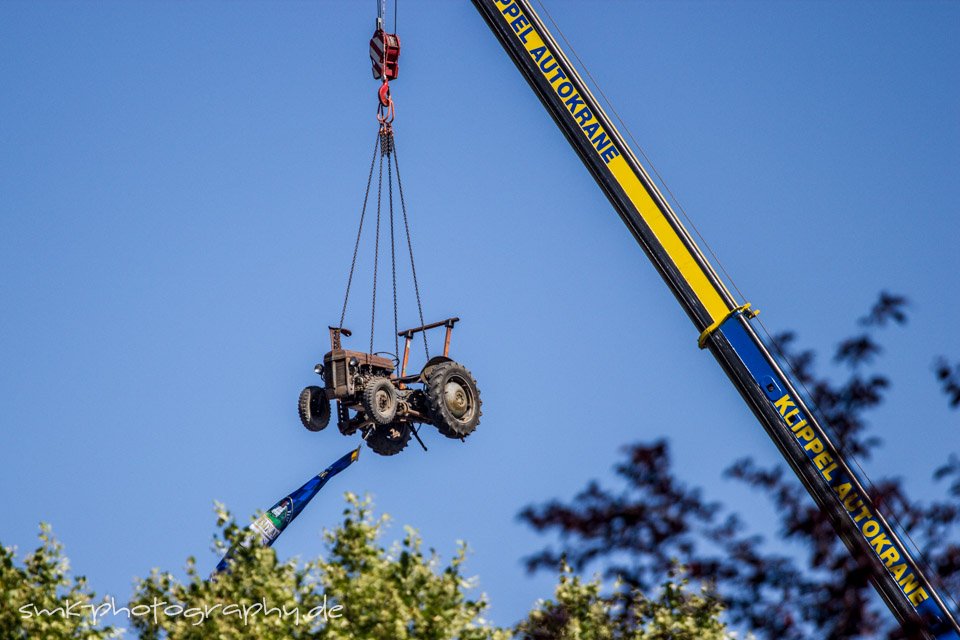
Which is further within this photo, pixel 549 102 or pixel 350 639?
pixel 549 102

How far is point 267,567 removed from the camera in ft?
59.5

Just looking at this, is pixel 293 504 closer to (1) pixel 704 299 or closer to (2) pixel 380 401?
(2) pixel 380 401

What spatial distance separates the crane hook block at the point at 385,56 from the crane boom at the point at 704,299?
116 inches

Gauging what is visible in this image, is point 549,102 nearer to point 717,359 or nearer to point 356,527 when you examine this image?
point 717,359

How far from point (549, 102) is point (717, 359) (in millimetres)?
4162

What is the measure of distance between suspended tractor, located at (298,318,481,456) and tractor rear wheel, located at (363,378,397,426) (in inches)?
0.6

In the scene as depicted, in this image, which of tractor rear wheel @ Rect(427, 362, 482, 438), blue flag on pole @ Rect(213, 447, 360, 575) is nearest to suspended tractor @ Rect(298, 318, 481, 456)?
tractor rear wheel @ Rect(427, 362, 482, 438)

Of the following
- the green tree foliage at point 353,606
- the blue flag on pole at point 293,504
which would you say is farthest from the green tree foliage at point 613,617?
the blue flag on pole at point 293,504

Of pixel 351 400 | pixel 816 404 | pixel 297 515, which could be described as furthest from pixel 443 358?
pixel 816 404

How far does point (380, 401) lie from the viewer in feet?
65.6

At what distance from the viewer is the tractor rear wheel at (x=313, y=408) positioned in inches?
816

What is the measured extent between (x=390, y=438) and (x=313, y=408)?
121cm

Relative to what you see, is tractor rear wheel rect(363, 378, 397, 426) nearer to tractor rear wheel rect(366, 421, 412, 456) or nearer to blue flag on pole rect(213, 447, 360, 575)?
tractor rear wheel rect(366, 421, 412, 456)

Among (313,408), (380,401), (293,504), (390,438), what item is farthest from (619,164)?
(293,504)
